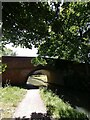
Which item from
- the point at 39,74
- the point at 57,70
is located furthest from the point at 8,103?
the point at 39,74

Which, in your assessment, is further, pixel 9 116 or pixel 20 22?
pixel 9 116

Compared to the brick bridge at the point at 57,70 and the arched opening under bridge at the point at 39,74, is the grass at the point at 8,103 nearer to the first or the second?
the brick bridge at the point at 57,70

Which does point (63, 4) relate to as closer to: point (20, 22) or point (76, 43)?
point (20, 22)

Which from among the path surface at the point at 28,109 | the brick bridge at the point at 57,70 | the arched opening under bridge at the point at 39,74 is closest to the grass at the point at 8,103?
the path surface at the point at 28,109

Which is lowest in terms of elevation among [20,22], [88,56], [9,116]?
[9,116]

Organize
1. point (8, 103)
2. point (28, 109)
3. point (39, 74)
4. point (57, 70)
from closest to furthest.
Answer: point (28, 109)
point (8, 103)
point (57, 70)
point (39, 74)

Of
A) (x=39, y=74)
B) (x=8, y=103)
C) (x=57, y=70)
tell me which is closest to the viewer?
(x=8, y=103)

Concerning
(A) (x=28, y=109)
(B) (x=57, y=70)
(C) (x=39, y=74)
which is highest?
(B) (x=57, y=70)

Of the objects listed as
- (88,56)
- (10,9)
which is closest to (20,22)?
(10,9)

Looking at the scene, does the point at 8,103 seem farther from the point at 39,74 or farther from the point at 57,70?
the point at 39,74

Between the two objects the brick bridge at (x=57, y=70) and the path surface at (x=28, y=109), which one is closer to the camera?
the path surface at (x=28, y=109)

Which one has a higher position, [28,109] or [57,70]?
[57,70]

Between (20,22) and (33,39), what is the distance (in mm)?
1275

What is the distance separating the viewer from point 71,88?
99.2ft
